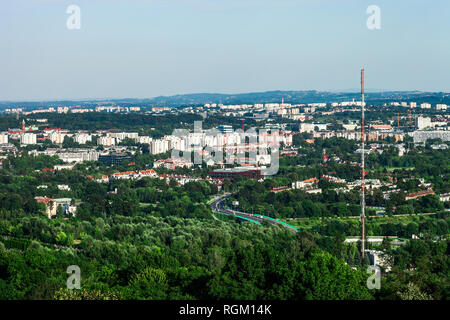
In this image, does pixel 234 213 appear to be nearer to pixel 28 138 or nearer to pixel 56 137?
pixel 28 138

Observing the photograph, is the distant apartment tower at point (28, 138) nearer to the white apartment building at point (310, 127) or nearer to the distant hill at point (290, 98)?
the white apartment building at point (310, 127)

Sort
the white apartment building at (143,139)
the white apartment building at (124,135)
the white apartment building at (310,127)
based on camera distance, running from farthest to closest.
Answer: the white apartment building at (310,127), the white apartment building at (124,135), the white apartment building at (143,139)

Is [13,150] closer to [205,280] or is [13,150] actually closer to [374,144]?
[374,144]

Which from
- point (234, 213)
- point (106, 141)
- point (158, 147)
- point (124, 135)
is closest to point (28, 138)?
point (106, 141)

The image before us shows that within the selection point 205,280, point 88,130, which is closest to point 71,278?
point 205,280

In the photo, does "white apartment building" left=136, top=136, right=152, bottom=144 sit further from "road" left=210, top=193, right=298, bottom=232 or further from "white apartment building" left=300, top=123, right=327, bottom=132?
"road" left=210, top=193, right=298, bottom=232

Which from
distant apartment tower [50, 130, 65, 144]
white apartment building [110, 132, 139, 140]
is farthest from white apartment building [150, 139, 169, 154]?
distant apartment tower [50, 130, 65, 144]

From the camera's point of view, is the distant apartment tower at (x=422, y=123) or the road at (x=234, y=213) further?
the distant apartment tower at (x=422, y=123)

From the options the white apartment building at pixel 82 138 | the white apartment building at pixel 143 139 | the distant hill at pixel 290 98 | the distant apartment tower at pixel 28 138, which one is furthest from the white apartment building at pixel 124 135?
the distant hill at pixel 290 98
